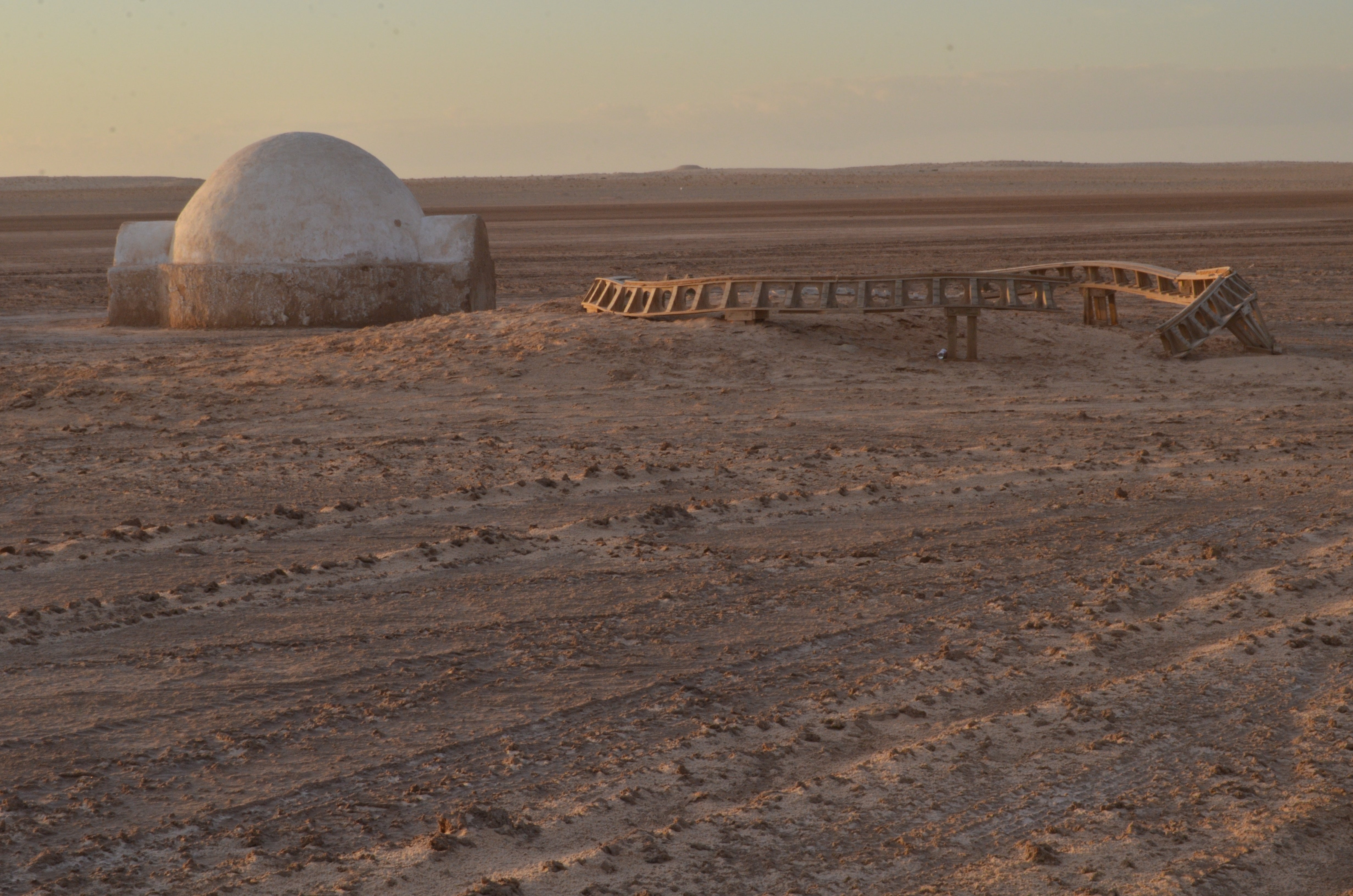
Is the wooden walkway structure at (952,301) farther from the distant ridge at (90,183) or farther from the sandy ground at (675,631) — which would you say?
the distant ridge at (90,183)

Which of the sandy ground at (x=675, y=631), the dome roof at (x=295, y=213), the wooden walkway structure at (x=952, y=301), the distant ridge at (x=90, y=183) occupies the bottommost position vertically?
the sandy ground at (x=675, y=631)

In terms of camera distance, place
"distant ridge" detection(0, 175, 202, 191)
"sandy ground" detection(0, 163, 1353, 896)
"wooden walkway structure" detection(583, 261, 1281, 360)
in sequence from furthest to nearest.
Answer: "distant ridge" detection(0, 175, 202, 191), "wooden walkway structure" detection(583, 261, 1281, 360), "sandy ground" detection(0, 163, 1353, 896)

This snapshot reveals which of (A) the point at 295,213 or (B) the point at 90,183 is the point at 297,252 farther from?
(B) the point at 90,183

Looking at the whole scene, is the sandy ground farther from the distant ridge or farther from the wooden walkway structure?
the distant ridge

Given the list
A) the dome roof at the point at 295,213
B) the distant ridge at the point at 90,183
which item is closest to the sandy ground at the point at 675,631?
the dome roof at the point at 295,213

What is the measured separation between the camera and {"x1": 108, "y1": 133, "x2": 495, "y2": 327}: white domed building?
13211 millimetres

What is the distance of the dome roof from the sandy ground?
3.15 meters

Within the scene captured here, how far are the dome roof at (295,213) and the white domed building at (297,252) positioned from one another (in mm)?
11

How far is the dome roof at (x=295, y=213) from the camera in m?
13.2

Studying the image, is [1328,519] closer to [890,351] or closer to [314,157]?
[890,351]

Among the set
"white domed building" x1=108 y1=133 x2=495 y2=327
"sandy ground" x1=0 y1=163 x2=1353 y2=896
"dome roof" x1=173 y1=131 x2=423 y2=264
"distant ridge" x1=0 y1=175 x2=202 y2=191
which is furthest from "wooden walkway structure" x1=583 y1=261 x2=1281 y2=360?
"distant ridge" x1=0 y1=175 x2=202 y2=191

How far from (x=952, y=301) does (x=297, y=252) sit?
6.71m

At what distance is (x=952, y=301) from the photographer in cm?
1098

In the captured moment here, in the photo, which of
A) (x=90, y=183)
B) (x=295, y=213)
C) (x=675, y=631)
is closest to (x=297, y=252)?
(x=295, y=213)
